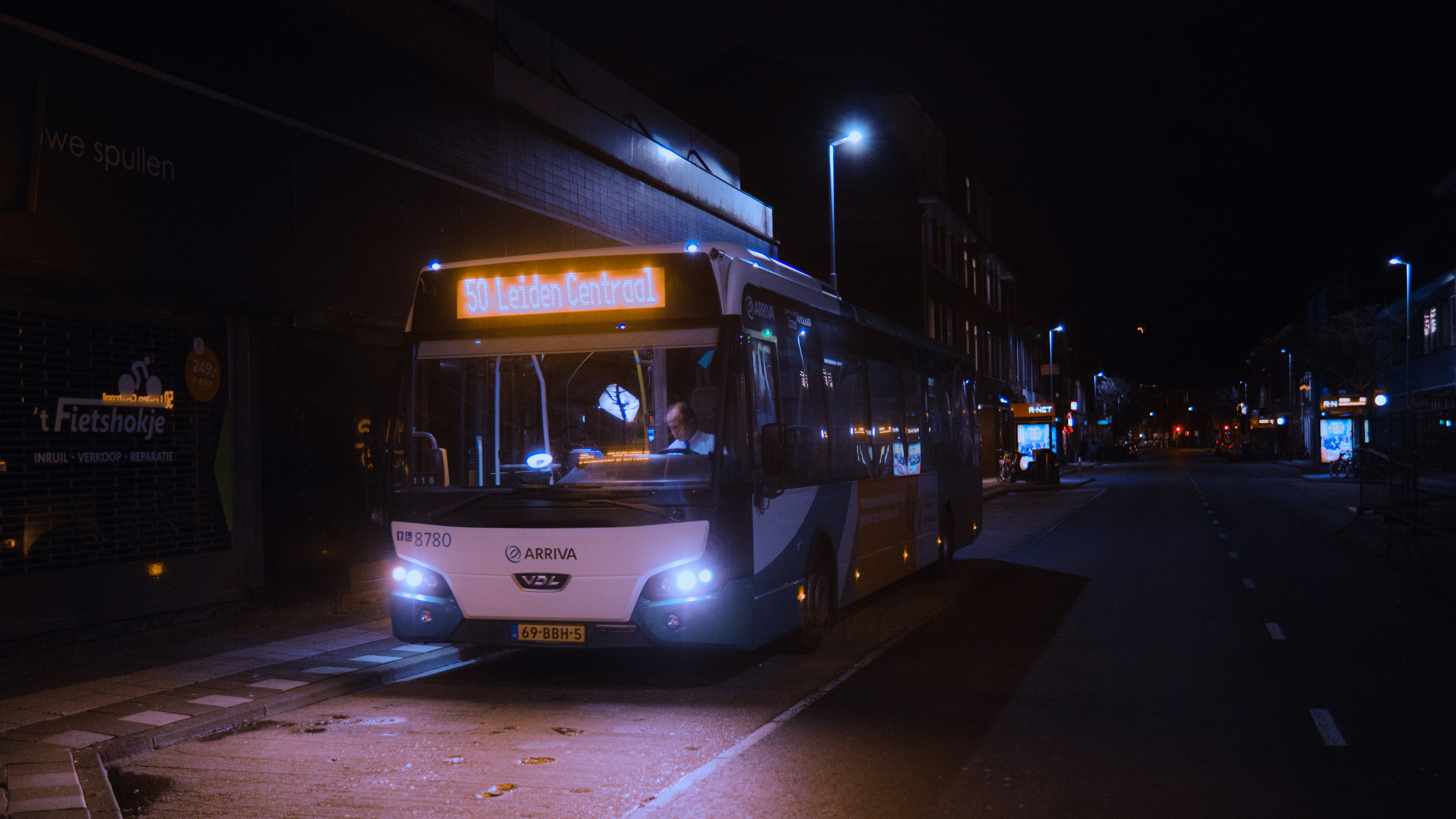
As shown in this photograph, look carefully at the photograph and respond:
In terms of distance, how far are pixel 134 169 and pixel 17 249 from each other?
1343 millimetres

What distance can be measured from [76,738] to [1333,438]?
62253mm

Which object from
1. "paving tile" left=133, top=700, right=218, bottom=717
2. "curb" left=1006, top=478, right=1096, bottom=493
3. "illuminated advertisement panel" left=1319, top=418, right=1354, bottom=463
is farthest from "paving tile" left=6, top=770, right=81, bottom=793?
"illuminated advertisement panel" left=1319, top=418, right=1354, bottom=463

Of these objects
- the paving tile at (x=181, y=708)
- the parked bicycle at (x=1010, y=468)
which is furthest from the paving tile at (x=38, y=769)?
the parked bicycle at (x=1010, y=468)

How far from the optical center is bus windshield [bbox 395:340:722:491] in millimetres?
8414

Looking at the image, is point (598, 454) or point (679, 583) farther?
point (598, 454)

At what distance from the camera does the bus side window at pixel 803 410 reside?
9430 mm

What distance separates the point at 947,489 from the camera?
51.3ft

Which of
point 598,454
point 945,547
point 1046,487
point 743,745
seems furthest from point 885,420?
point 1046,487

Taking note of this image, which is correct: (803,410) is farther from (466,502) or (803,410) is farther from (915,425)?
(915,425)

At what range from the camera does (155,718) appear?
762 cm

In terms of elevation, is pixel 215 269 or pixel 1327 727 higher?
pixel 215 269

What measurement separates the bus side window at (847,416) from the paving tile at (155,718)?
5462 mm

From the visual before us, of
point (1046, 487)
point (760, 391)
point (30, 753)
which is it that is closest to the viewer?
point (30, 753)

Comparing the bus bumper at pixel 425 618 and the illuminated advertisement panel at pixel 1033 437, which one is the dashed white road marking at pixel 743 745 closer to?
the bus bumper at pixel 425 618
